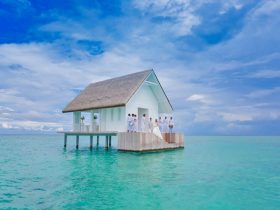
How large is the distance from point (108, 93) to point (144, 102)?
9.18 feet

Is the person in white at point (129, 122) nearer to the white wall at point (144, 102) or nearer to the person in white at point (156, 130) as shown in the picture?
the white wall at point (144, 102)

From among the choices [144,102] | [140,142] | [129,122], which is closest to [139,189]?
[140,142]

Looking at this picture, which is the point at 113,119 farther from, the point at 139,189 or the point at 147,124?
the point at 139,189

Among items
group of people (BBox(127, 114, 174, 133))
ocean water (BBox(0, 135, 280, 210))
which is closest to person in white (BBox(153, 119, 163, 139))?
group of people (BBox(127, 114, 174, 133))

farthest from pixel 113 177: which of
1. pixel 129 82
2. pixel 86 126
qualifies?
pixel 86 126

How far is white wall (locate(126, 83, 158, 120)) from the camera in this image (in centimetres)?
1960

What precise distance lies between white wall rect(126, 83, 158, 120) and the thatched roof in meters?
0.94

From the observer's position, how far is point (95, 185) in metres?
8.55

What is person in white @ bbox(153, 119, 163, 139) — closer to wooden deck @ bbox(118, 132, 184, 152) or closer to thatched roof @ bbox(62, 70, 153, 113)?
wooden deck @ bbox(118, 132, 184, 152)

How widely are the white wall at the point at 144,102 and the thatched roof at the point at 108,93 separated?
936mm

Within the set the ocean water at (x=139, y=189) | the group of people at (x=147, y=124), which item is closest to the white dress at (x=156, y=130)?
the group of people at (x=147, y=124)

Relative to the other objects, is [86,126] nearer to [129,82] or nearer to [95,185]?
[129,82]

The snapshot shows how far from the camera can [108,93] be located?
68.2ft

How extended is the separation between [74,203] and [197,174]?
568cm
